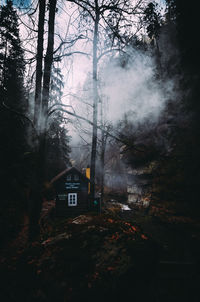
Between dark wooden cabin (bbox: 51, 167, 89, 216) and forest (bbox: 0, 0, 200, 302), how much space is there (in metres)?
0.07

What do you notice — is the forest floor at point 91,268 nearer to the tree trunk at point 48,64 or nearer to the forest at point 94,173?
the forest at point 94,173

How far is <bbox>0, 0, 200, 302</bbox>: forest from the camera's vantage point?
2.21m

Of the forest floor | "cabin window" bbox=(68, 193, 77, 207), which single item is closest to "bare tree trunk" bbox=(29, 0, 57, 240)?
the forest floor

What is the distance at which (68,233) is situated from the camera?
9.55ft

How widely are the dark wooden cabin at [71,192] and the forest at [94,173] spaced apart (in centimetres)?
7

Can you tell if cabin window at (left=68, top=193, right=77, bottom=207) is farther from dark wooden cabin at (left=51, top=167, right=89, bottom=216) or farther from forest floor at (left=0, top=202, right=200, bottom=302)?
forest floor at (left=0, top=202, right=200, bottom=302)

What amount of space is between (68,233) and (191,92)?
28.2ft

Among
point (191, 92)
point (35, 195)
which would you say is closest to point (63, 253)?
point (35, 195)

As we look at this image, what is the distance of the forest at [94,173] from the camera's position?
7.25 feet

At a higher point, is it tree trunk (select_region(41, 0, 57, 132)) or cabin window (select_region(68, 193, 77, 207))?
tree trunk (select_region(41, 0, 57, 132))

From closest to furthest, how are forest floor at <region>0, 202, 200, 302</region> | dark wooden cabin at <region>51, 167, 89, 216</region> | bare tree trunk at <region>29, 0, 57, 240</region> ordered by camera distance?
1. forest floor at <region>0, 202, 200, 302</region>
2. bare tree trunk at <region>29, 0, 57, 240</region>
3. dark wooden cabin at <region>51, 167, 89, 216</region>

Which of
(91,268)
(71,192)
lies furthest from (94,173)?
(91,268)

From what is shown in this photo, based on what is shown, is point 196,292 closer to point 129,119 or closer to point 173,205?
point 173,205

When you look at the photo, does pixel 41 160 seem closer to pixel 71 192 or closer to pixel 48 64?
pixel 48 64
